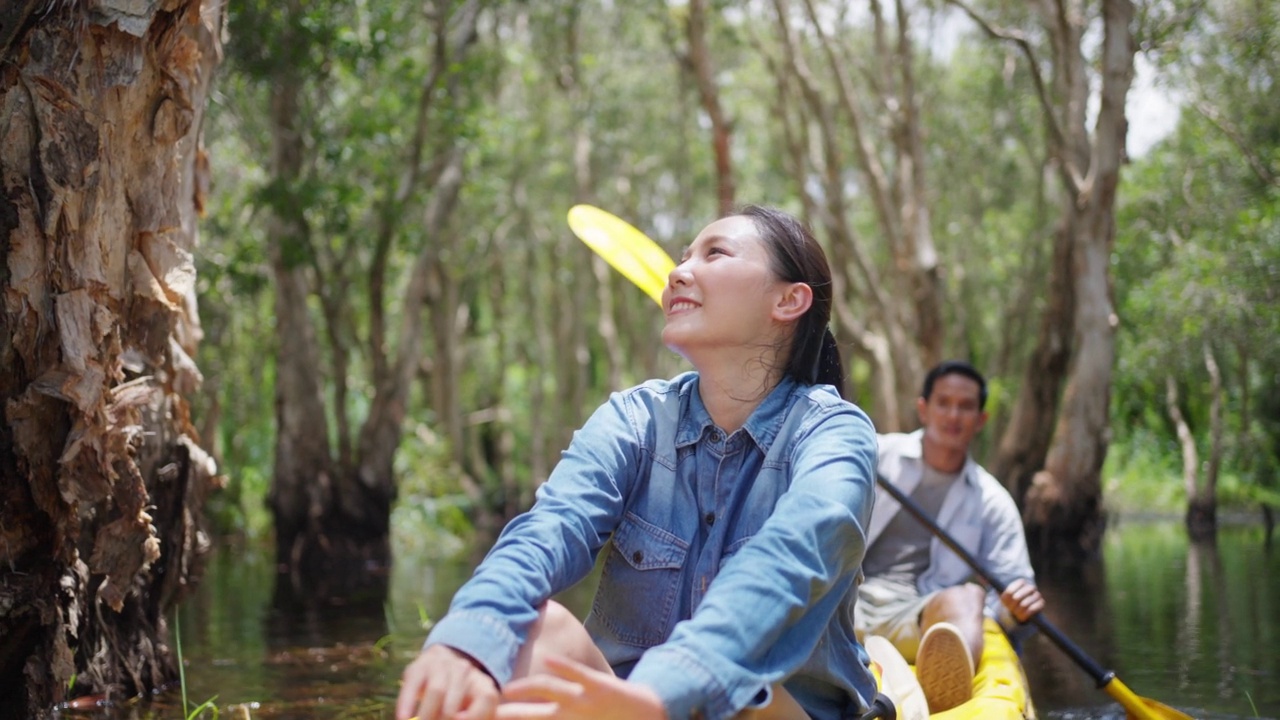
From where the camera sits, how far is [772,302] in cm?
238

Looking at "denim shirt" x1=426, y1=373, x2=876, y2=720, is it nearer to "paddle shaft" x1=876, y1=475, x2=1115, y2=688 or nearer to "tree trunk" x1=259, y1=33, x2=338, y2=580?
"paddle shaft" x1=876, y1=475, x2=1115, y2=688

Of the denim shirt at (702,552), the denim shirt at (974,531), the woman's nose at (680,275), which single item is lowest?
the denim shirt at (974,531)

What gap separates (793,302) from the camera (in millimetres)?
2400

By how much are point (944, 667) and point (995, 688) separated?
153mm

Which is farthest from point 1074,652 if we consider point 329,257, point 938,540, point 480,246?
point 480,246

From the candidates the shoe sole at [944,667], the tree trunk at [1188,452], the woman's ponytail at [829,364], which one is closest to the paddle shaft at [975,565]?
the shoe sole at [944,667]

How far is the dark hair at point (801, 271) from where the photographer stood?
2.40 meters

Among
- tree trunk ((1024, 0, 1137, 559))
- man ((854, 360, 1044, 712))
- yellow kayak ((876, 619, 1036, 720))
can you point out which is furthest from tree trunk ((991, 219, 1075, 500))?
yellow kayak ((876, 619, 1036, 720))

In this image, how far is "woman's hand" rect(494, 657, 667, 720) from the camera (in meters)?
1.67

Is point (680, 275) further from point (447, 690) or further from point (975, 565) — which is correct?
point (975, 565)

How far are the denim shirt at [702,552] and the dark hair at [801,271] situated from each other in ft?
0.26

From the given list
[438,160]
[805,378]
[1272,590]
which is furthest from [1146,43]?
[805,378]

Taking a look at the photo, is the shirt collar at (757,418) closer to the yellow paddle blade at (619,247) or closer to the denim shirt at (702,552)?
the denim shirt at (702,552)

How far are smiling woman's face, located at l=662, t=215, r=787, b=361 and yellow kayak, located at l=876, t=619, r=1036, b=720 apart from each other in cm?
117
